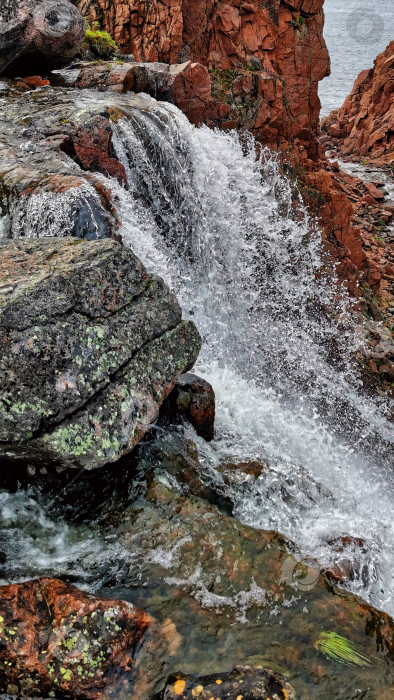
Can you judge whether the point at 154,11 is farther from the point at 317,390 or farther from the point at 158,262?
the point at 317,390

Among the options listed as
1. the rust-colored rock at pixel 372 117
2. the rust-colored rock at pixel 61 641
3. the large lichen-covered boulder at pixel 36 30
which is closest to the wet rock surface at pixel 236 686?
the rust-colored rock at pixel 61 641

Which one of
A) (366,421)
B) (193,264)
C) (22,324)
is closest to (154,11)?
(193,264)

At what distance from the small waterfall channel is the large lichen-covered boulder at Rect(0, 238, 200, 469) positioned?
99cm

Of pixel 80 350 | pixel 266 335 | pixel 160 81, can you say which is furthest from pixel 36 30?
pixel 80 350

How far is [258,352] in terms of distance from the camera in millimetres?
9602

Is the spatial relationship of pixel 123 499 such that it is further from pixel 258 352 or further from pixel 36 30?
pixel 36 30

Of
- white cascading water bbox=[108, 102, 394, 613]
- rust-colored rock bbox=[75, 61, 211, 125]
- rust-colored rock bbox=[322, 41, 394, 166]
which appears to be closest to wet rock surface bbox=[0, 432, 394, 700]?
white cascading water bbox=[108, 102, 394, 613]

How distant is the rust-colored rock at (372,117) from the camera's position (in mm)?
33250

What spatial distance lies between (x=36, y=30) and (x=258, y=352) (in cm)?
767

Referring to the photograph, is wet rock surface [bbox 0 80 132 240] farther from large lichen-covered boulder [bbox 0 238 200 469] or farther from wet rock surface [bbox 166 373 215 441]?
wet rock surface [bbox 166 373 215 441]

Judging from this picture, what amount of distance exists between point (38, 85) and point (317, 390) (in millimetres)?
8526

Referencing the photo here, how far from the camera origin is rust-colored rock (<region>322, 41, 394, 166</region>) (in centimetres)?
3325

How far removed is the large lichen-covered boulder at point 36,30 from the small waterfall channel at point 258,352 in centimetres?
252

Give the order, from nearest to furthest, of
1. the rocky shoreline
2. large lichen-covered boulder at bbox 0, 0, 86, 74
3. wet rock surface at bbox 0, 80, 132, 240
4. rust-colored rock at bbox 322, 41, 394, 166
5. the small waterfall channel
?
the rocky shoreline, the small waterfall channel, wet rock surface at bbox 0, 80, 132, 240, large lichen-covered boulder at bbox 0, 0, 86, 74, rust-colored rock at bbox 322, 41, 394, 166
